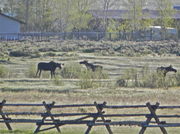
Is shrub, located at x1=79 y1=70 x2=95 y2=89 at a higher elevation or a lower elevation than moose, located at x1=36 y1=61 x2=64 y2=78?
lower

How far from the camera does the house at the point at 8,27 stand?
283 feet

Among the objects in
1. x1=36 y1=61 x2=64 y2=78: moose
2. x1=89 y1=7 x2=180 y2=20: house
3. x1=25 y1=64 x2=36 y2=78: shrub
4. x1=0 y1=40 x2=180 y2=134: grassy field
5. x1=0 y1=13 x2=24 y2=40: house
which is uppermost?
x1=89 y1=7 x2=180 y2=20: house

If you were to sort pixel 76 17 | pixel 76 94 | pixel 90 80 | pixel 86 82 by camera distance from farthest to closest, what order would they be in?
pixel 76 17 < pixel 90 80 < pixel 86 82 < pixel 76 94

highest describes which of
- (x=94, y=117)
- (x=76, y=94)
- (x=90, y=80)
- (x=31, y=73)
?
(x=94, y=117)

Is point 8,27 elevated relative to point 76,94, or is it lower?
elevated

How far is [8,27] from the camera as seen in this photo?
290 ft

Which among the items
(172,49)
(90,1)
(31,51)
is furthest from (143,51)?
(90,1)

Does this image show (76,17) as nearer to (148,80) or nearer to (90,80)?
(148,80)

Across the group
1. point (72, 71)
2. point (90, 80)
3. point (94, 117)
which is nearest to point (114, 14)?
point (72, 71)

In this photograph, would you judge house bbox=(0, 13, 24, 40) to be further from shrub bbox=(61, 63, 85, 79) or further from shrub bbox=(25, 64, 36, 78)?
shrub bbox=(61, 63, 85, 79)

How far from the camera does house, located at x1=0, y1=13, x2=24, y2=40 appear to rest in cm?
8638

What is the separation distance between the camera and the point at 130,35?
9481 cm

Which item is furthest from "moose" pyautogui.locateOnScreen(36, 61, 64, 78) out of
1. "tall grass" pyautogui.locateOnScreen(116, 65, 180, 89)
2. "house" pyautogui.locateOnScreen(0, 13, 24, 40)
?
"house" pyautogui.locateOnScreen(0, 13, 24, 40)

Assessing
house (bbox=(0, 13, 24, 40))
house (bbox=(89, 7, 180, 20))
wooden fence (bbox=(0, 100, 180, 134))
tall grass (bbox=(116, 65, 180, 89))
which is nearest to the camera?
wooden fence (bbox=(0, 100, 180, 134))
